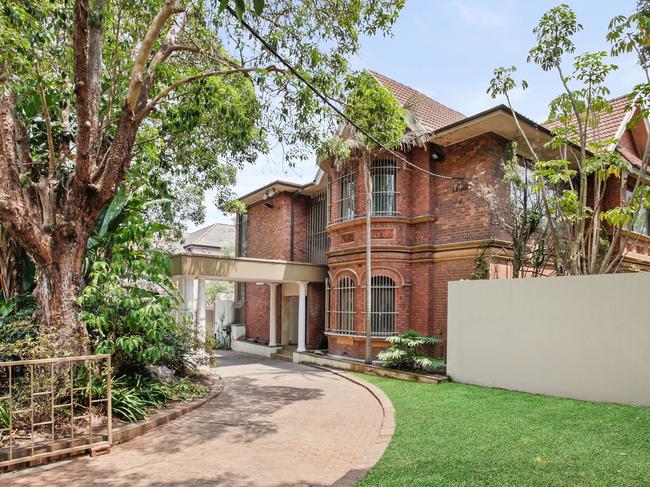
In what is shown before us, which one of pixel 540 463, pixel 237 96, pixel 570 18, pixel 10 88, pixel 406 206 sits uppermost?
pixel 570 18

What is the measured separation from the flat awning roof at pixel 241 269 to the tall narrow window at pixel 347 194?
8.45 ft

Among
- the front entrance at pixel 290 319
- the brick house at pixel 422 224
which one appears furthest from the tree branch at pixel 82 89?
the front entrance at pixel 290 319

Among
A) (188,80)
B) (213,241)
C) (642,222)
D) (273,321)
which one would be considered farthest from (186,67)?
(213,241)

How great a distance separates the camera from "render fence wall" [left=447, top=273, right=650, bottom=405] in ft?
24.4

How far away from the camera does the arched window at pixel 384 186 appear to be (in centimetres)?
1355

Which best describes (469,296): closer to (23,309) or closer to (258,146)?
(258,146)

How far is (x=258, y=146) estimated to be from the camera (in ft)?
37.8

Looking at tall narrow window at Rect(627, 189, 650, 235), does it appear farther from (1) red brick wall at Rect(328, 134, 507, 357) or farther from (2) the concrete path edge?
(2) the concrete path edge

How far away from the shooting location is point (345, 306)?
14.3m

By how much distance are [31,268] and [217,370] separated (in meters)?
6.01

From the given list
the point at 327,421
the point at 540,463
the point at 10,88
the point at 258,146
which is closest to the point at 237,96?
the point at 258,146

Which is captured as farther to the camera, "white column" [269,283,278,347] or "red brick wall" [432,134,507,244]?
"white column" [269,283,278,347]

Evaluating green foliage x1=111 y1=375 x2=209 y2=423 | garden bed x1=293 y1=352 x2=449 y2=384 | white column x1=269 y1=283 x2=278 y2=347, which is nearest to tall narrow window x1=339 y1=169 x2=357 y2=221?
garden bed x1=293 y1=352 x2=449 y2=384

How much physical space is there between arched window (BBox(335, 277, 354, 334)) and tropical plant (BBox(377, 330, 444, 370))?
7.06 ft
